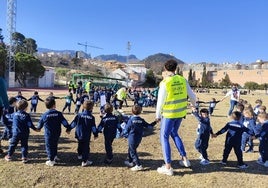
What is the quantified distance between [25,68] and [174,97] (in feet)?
160

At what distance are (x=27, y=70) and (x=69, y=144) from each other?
151ft

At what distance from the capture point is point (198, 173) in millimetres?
6699

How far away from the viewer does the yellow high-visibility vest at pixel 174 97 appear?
6297mm

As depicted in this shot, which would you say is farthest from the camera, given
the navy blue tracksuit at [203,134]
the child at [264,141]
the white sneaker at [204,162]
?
the child at [264,141]

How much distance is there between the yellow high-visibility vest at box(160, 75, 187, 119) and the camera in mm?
6297

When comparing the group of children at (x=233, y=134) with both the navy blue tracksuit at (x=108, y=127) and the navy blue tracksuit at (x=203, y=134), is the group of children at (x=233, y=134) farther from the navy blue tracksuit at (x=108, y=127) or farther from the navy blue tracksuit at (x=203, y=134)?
the navy blue tracksuit at (x=108, y=127)

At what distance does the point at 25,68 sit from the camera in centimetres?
5162

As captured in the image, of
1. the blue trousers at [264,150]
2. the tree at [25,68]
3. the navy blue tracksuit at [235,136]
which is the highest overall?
the tree at [25,68]

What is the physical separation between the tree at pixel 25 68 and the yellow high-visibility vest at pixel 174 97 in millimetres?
47445

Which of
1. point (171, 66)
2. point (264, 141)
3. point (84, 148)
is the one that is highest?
point (171, 66)

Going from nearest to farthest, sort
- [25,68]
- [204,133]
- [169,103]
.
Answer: [169,103], [204,133], [25,68]

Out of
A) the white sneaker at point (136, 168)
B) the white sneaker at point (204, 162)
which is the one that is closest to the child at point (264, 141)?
the white sneaker at point (204, 162)

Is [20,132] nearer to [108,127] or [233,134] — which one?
[108,127]

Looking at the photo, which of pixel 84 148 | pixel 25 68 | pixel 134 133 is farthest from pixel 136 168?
pixel 25 68
